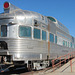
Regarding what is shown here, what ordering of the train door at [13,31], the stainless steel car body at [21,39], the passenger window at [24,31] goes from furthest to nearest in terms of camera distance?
1. the passenger window at [24,31]
2. the train door at [13,31]
3. the stainless steel car body at [21,39]

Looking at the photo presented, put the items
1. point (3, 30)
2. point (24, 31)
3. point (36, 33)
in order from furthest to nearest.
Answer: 1. point (36, 33)
2. point (3, 30)
3. point (24, 31)

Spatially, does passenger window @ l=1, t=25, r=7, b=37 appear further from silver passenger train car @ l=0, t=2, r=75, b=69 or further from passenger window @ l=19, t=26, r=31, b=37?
passenger window @ l=19, t=26, r=31, b=37

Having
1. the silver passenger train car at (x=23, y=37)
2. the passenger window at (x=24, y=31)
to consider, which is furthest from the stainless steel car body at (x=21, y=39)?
the passenger window at (x=24, y=31)

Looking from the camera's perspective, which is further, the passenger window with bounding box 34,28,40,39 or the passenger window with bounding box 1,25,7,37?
the passenger window with bounding box 34,28,40,39

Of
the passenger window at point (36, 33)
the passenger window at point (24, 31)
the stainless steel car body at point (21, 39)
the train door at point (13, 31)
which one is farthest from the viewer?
the passenger window at point (36, 33)

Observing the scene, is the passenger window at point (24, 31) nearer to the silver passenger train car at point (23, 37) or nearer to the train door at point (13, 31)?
the silver passenger train car at point (23, 37)

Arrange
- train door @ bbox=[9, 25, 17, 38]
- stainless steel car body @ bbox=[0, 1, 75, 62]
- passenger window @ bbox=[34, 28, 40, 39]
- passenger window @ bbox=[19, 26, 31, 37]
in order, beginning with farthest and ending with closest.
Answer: passenger window @ bbox=[34, 28, 40, 39]
passenger window @ bbox=[19, 26, 31, 37]
train door @ bbox=[9, 25, 17, 38]
stainless steel car body @ bbox=[0, 1, 75, 62]

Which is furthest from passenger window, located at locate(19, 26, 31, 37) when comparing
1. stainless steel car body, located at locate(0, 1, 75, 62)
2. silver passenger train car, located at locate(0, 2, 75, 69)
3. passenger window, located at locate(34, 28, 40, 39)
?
passenger window, located at locate(34, 28, 40, 39)

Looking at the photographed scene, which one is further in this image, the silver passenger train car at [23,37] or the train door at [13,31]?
the train door at [13,31]

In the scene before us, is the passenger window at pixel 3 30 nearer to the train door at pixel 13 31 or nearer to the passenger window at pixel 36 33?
the train door at pixel 13 31

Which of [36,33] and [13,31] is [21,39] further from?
[36,33]

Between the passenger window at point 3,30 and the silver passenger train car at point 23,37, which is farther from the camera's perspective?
the passenger window at point 3,30

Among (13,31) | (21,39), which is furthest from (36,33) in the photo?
(13,31)

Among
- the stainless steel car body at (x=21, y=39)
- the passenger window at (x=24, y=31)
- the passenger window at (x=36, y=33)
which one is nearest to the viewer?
the stainless steel car body at (x=21, y=39)
